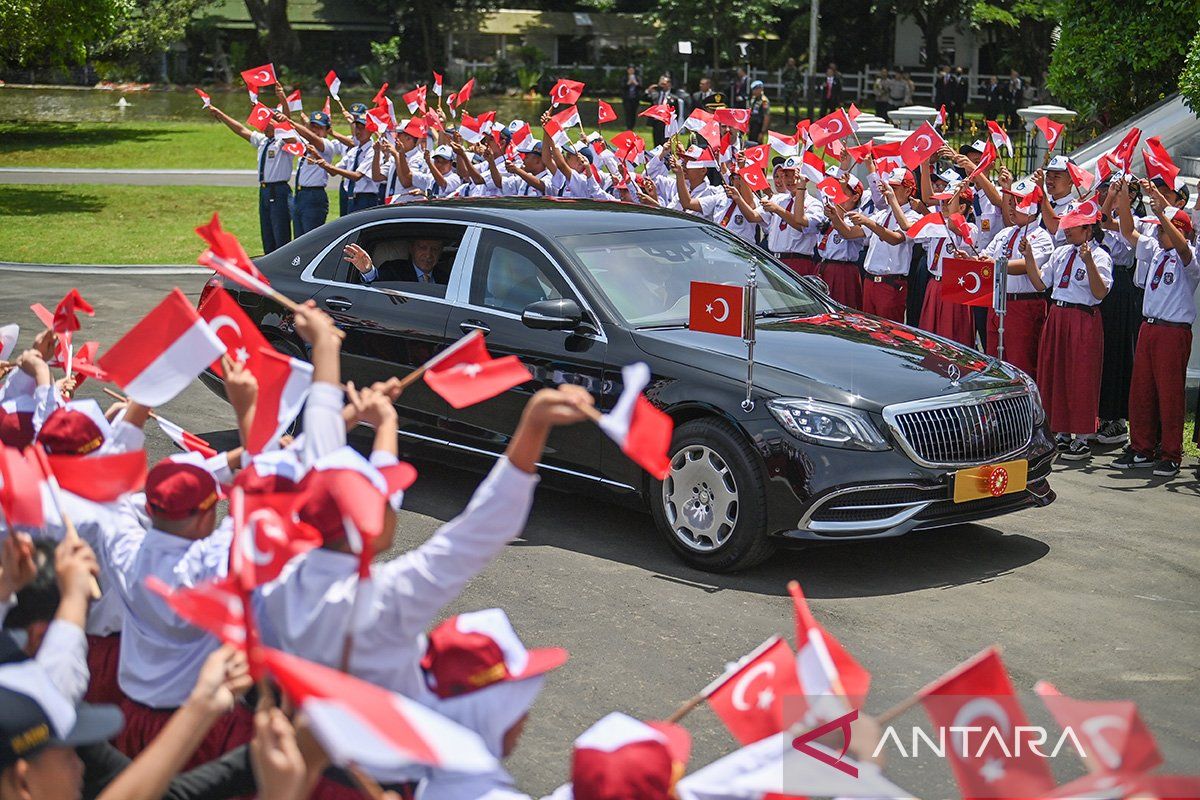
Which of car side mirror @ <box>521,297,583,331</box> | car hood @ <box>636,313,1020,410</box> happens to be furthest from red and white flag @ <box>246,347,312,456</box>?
car side mirror @ <box>521,297,583,331</box>

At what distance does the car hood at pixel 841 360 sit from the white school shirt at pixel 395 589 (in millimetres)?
4288

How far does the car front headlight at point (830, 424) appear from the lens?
283 inches

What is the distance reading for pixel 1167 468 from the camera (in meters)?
9.80

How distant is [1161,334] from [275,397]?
23.9 ft

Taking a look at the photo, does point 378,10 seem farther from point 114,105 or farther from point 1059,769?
point 1059,769

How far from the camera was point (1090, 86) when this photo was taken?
18.1 meters

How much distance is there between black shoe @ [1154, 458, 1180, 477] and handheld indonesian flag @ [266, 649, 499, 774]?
8.29m

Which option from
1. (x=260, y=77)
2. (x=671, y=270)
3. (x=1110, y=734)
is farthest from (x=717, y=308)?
(x=260, y=77)

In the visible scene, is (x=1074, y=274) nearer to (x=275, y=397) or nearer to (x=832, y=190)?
(x=832, y=190)

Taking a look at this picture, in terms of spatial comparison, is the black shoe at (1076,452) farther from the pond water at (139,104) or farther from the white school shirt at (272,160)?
the pond water at (139,104)

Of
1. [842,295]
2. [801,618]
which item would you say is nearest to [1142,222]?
[842,295]

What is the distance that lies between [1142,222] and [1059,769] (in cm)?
582

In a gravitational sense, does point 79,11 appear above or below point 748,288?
above

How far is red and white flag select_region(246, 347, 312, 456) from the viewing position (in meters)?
4.24
